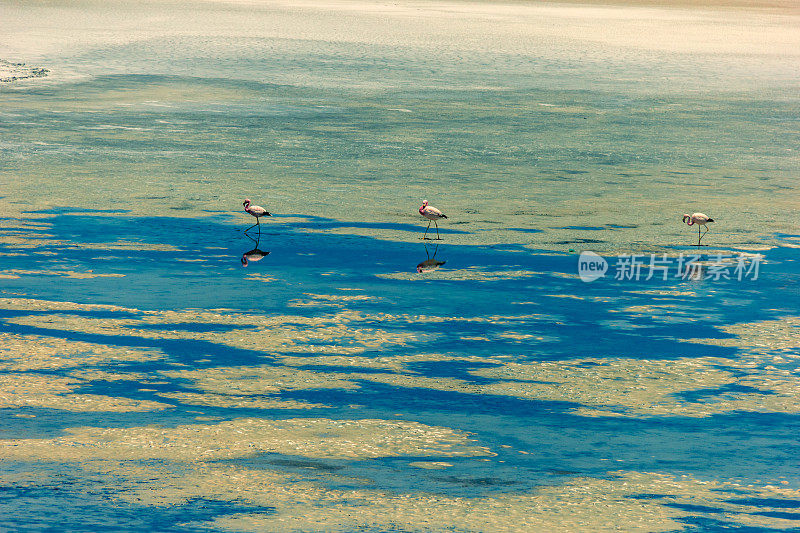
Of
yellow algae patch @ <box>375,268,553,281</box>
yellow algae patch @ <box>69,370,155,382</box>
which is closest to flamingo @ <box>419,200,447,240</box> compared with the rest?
yellow algae patch @ <box>375,268,553,281</box>

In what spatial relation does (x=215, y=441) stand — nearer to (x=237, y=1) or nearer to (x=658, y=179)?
(x=658, y=179)

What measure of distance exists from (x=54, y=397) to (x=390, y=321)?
1.93 metres

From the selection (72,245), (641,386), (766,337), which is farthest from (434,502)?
(72,245)

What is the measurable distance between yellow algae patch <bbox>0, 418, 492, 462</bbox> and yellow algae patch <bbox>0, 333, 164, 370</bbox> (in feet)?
2.75

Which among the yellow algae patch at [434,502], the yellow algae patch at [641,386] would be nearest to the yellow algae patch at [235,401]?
the yellow algae patch at [434,502]

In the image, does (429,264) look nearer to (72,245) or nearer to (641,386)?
(641,386)

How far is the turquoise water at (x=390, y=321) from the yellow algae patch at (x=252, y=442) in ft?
0.05

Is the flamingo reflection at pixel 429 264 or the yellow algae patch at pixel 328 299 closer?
the yellow algae patch at pixel 328 299

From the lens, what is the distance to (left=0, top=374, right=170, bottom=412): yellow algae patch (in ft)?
16.4

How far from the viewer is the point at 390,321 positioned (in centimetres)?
629

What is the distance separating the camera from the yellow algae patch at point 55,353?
5523 mm

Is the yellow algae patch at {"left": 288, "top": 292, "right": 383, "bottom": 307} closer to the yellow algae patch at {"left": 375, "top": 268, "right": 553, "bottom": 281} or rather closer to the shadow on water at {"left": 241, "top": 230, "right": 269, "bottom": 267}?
the yellow algae patch at {"left": 375, "top": 268, "right": 553, "bottom": 281}

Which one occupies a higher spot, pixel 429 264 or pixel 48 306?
pixel 429 264

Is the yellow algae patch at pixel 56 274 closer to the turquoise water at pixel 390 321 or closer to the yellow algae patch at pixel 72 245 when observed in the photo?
the turquoise water at pixel 390 321
